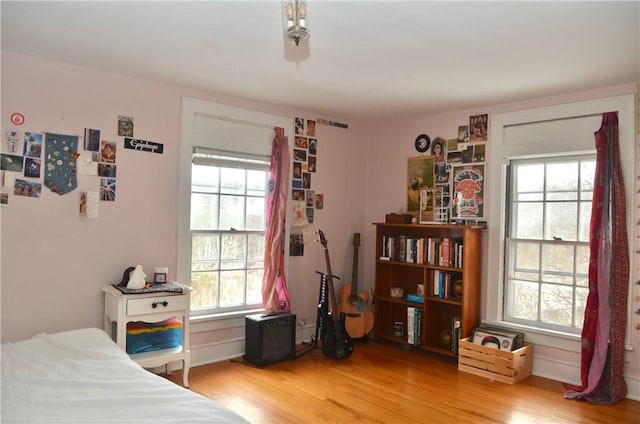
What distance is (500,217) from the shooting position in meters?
4.26

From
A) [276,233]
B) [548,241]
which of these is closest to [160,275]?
[276,233]

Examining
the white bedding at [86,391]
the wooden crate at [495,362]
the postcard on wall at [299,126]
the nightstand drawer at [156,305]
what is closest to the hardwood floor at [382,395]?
the wooden crate at [495,362]

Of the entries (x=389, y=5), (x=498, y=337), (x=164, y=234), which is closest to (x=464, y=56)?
(x=389, y=5)

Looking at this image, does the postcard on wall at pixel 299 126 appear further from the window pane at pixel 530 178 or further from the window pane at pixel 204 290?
the window pane at pixel 530 178

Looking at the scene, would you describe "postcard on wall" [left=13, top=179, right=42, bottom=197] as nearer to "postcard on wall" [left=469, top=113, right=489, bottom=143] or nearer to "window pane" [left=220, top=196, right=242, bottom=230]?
"window pane" [left=220, top=196, right=242, bottom=230]

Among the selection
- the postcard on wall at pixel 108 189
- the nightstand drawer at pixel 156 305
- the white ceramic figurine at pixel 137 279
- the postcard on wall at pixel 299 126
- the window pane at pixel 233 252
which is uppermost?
the postcard on wall at pixel 299 126

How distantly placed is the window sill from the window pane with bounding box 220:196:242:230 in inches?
30.6

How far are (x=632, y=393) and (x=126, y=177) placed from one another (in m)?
4.13

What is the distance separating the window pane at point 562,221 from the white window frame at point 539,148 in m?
0.36

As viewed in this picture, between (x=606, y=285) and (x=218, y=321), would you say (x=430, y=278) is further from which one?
(x=218, y=321)

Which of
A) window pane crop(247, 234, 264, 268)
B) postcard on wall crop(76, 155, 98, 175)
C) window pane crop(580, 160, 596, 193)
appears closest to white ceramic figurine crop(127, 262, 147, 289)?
postcard on wall crop(76, 155, 98, 175)

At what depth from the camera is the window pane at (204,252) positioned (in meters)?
4.12

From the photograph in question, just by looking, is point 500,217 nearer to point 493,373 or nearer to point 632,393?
point 493,373

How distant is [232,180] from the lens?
4.32 metres
